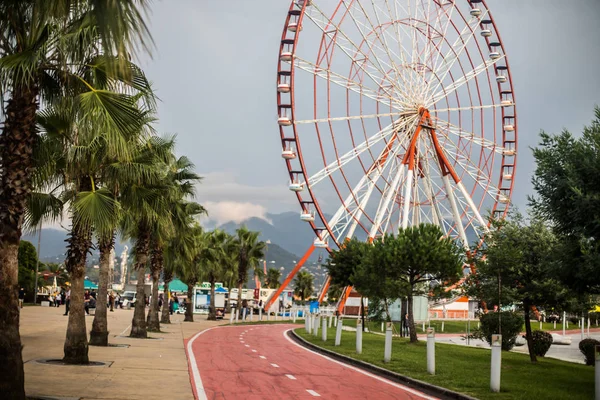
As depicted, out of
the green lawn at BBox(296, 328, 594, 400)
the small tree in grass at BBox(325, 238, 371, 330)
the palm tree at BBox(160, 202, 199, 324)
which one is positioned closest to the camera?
the green lawn at BBox(296, 328, 594, 400)

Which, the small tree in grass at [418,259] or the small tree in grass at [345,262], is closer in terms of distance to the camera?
the small tree in grass at [418,259]

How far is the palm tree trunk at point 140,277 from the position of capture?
3006 cm

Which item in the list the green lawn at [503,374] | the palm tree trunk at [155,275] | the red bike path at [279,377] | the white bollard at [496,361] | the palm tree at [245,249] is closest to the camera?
the red bike path at [279,377]

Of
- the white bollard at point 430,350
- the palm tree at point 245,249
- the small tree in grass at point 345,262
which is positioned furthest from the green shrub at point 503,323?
the palm tree at point 245,249

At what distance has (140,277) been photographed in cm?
3170

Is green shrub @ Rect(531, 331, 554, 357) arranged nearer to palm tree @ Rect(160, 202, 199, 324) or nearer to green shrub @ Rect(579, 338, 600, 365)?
green shrub @ Rect(579, 338, 600, 365)

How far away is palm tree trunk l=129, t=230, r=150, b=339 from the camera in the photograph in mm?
30062

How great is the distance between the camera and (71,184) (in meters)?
20.5

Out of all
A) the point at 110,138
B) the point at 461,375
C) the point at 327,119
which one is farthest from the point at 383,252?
the point at 110,138

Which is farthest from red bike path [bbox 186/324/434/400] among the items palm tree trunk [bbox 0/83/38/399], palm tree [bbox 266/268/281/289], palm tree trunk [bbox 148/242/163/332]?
palm tree [bbox 266/268/281/289]

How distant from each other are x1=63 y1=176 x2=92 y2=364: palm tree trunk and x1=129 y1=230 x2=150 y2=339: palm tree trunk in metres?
9.83

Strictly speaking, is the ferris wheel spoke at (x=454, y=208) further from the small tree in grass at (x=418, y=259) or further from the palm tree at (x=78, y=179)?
the palm tree at (x=78, y=179)

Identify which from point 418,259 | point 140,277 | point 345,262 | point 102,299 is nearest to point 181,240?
point 140,277

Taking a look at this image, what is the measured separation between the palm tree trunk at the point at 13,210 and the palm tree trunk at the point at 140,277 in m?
18.5
